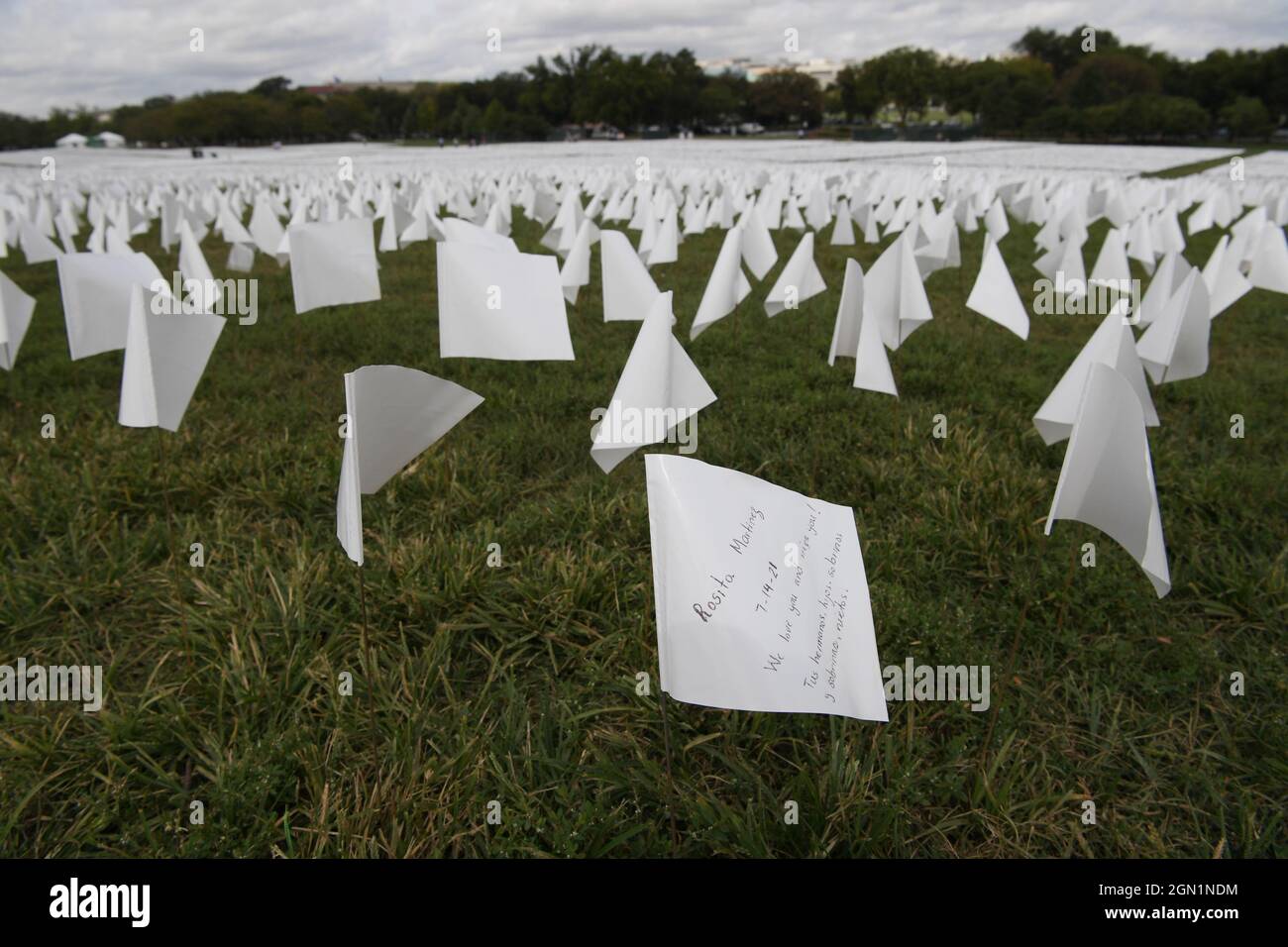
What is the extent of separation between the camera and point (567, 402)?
5.03 m

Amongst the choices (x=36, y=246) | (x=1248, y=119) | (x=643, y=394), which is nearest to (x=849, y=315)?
(x=643, y=394)

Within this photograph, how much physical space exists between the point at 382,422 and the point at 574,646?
1.32 metres

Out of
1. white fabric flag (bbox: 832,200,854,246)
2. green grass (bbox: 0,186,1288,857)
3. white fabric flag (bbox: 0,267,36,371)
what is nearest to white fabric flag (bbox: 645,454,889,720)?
green grass (bbox: 0,186,1288,857)

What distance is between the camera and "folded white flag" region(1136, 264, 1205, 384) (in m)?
3.83

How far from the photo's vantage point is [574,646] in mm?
2828

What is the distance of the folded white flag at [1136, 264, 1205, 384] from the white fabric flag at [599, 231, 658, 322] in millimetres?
2575

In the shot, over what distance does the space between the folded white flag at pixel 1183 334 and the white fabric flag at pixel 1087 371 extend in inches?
39.4

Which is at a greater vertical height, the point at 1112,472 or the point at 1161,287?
the point at 1161,287

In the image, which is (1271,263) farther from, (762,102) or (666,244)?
(762,102)

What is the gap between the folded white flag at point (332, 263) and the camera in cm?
490

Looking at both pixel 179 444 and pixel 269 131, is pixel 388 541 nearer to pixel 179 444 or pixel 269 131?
pixel 179 444

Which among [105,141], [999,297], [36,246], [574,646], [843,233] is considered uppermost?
[105,141]

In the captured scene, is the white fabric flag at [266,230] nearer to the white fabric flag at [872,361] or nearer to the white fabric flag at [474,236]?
the white fabric flag at [474,236]
